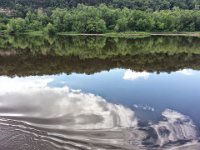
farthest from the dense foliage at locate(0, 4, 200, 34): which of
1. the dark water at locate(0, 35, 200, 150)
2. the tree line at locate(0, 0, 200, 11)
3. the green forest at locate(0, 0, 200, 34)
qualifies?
the dark water at locate(0, 35, 200, 150)

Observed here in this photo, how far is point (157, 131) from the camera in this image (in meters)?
24.4

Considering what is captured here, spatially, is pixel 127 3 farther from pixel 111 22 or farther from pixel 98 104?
pixel 98 104

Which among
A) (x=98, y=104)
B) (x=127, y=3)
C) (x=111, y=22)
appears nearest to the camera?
(x=98, y=104)

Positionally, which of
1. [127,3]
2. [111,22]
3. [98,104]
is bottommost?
[98,104]

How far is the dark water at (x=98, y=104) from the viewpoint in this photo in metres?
22.2

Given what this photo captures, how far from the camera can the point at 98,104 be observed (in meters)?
30.4

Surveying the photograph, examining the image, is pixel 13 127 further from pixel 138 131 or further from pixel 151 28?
pixel 151 28

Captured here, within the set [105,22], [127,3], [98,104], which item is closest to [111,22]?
A: [105,22]

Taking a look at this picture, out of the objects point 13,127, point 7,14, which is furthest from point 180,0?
point 13,127

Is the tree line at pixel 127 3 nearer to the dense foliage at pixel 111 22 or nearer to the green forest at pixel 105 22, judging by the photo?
the green forest at pixel 105 22

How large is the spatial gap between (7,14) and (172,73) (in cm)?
11548

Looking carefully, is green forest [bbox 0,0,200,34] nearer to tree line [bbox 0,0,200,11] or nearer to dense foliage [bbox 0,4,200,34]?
dense foliage [bbox 0,4,200,34]

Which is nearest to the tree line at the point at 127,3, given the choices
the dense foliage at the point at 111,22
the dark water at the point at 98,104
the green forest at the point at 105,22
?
the green forest at the point at 105,22

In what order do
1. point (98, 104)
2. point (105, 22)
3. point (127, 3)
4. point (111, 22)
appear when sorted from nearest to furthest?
point (98, 104), point (105, 22), point (111, 22), point (127, 3)
